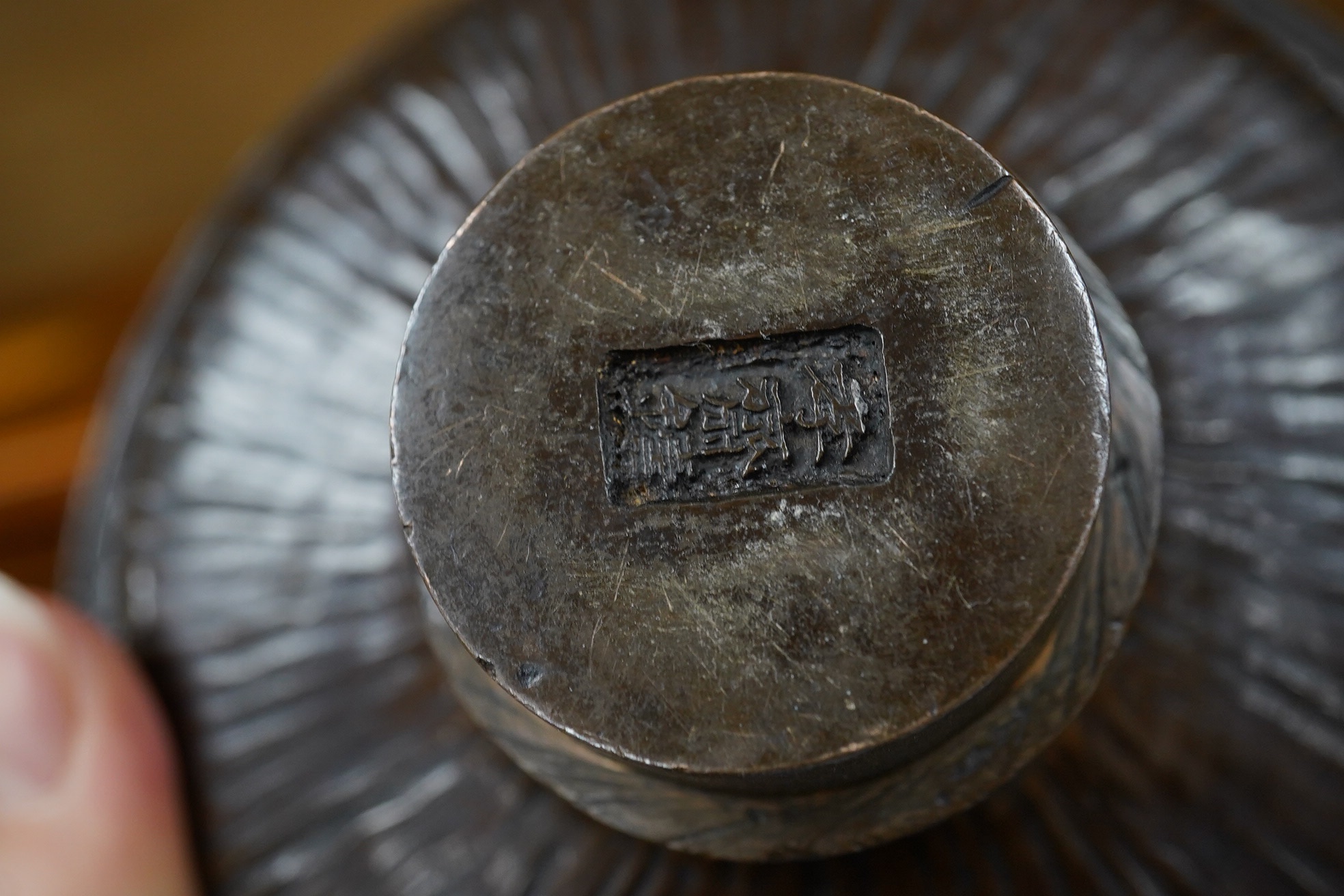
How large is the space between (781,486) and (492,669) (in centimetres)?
13

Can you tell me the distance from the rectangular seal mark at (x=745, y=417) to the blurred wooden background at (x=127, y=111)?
3.22 ft

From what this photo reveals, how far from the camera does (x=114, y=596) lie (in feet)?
2.18

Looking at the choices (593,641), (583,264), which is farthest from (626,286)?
(593,641)

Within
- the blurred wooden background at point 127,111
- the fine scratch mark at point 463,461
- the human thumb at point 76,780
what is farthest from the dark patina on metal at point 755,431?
the blurred wooden background at point 127,111

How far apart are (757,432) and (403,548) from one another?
0.25m

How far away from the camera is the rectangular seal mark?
0.45 metres

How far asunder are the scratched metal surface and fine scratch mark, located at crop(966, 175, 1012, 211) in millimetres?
162

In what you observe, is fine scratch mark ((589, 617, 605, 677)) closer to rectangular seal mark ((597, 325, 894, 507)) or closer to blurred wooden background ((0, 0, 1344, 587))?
rectangular seal mark ((597, 325, 894, 507))

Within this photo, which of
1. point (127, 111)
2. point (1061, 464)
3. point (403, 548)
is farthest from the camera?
point (127, 111)

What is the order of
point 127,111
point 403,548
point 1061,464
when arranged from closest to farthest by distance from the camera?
point 1061,464 < point 403,548 < point 127,111

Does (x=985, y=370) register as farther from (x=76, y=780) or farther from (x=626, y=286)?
(x=76, y=780)

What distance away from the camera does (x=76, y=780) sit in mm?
623

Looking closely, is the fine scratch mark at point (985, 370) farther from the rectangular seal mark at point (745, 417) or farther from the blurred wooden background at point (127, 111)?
the blurred wooden background at point (127, 111)

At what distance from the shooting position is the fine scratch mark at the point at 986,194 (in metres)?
0.44
